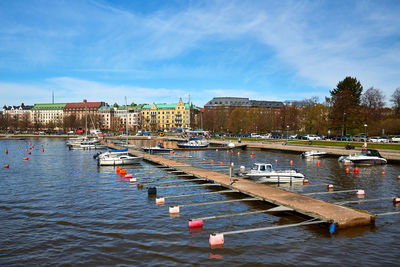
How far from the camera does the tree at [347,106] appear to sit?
9988cm

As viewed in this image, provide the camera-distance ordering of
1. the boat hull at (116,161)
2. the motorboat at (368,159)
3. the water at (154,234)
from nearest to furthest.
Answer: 1. the water at (154,234)
2. the boat hull at (116,161)
3. the motorboat at (368,159)

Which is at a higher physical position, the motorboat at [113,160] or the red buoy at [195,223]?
the motorboat at [113,160]

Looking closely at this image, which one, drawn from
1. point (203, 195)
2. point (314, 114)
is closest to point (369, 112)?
point (314, 114)

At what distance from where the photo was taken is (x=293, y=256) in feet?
54.7

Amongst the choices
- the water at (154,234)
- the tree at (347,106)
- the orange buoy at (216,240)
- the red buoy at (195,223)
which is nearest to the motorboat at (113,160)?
the water at (154,234)

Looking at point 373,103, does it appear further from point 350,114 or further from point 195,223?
point 195,223

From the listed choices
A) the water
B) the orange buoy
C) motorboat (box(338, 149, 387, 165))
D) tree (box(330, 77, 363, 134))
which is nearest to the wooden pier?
the water

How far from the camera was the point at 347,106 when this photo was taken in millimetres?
100812

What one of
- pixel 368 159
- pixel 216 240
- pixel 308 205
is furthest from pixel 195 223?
pixel 368 159

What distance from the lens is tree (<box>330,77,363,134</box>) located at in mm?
99875

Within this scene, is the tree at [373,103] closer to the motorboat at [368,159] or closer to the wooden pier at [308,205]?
the motorboat at [368,159]

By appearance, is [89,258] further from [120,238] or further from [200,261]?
[200,261]

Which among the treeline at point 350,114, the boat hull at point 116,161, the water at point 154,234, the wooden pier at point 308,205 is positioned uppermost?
the treeline at point 350,114

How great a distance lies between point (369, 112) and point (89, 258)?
352 feet
